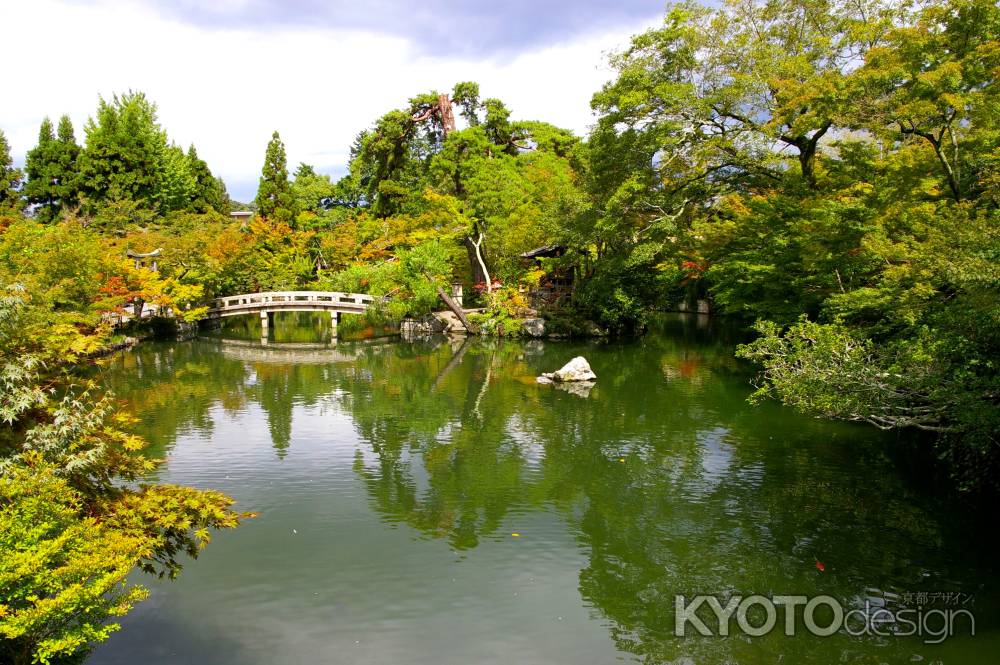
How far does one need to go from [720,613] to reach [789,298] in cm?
1162

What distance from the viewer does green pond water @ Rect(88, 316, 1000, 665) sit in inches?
231

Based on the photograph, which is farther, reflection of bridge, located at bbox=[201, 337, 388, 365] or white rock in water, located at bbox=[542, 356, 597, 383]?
reflection of bridge, located at bbox=[201, 337, 388, 365]

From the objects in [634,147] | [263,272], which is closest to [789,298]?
[634,147]

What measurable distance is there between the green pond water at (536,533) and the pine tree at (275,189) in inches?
824

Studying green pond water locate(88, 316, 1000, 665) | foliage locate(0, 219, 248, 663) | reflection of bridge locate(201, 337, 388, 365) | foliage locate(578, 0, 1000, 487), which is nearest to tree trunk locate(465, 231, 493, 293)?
reflection of bridge locate(201, 337, 388, 365)

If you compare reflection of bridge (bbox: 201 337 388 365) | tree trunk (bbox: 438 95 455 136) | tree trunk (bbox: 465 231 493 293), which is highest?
tree trunk (bbox: 438 95 455 136)

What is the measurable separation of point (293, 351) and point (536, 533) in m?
16.9

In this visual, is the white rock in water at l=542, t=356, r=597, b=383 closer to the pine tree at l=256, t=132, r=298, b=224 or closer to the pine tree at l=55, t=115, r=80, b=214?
the pine tree at l=256, t=132, r=298, b=224

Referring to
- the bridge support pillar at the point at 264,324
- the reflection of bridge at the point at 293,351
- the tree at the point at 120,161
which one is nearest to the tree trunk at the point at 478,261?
the reflection of bridge at the point at 293,351

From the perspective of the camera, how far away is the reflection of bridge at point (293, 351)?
68.1ft

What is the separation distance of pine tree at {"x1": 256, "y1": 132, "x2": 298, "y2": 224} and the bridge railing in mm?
8639

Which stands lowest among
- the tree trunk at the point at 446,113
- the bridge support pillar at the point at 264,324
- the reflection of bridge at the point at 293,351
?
the reflection of bridge at the point at 293,351

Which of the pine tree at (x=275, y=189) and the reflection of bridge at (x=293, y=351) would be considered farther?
the pine tree at (x=275, y=189)

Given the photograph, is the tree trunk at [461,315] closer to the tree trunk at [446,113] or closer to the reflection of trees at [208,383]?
the reflection of trees at [208,383]
